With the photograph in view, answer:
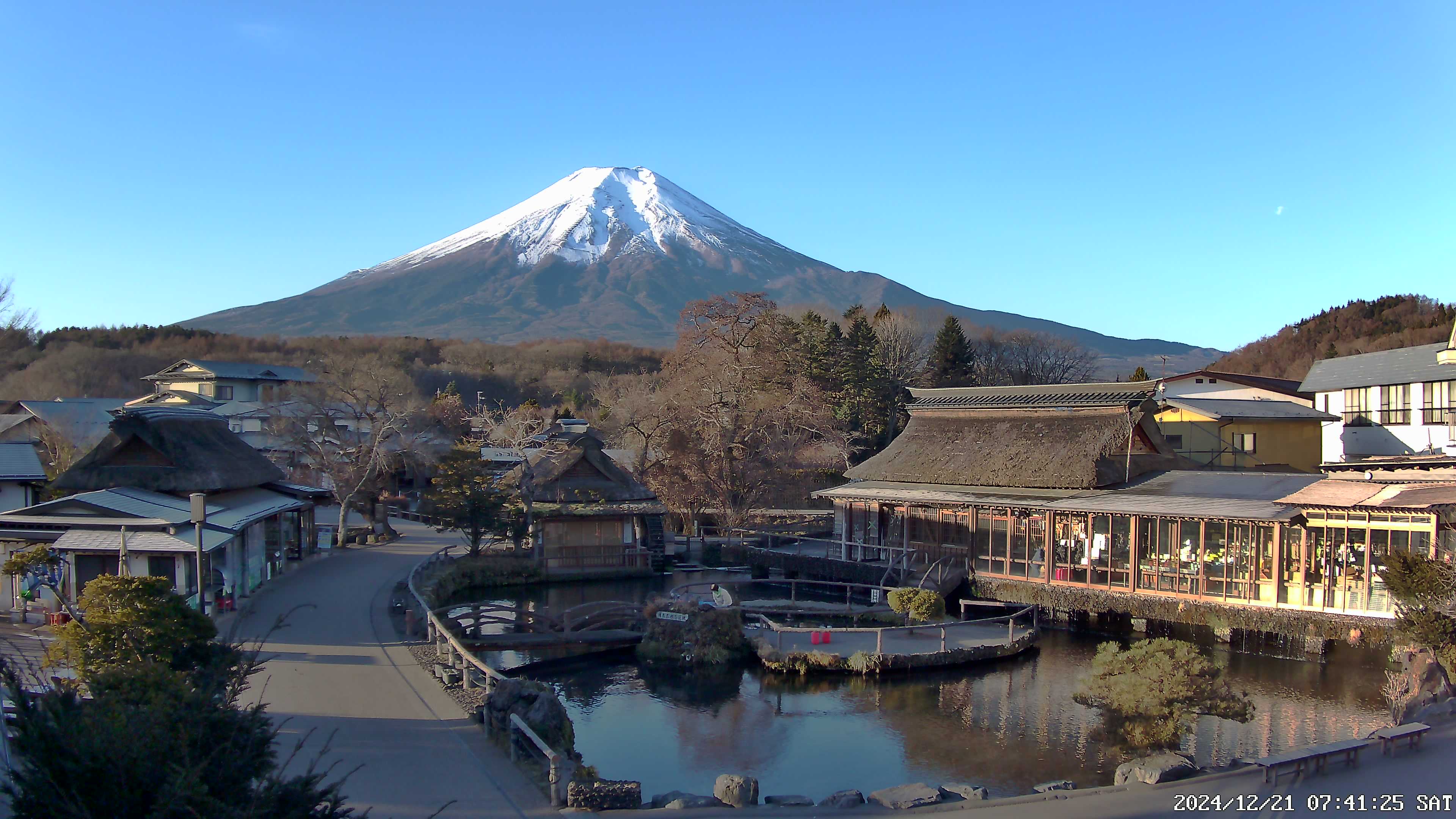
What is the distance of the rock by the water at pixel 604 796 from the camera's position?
8.14 meters

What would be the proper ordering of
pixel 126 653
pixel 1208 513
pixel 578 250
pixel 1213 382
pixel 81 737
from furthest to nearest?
pixel 578 250, pixel 1213 382, pixel 1208 513, pixel 126 653, pixel 81 737

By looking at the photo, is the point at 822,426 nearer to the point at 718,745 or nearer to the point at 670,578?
the point at 670,578

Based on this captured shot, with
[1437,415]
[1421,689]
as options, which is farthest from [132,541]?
[1437,415]

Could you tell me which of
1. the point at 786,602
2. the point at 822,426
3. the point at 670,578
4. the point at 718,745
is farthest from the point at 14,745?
the point at 822,426

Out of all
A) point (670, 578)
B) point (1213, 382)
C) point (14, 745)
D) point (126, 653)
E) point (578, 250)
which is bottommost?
point (670, 578)

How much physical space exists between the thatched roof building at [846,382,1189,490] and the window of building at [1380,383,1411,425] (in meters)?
13.7

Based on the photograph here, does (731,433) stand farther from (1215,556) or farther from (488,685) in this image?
(488,685)

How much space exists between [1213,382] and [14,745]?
3770cm

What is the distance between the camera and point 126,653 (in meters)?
8.47

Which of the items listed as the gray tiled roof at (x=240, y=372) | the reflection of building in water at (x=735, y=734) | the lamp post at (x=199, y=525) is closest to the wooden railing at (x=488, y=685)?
the reflection of building in water at (x=735, y=734)

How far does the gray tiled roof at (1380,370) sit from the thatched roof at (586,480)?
24.8m

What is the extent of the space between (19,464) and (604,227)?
4665 inches

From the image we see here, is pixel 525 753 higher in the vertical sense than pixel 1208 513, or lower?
lower

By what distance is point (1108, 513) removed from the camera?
1891 centimetres
